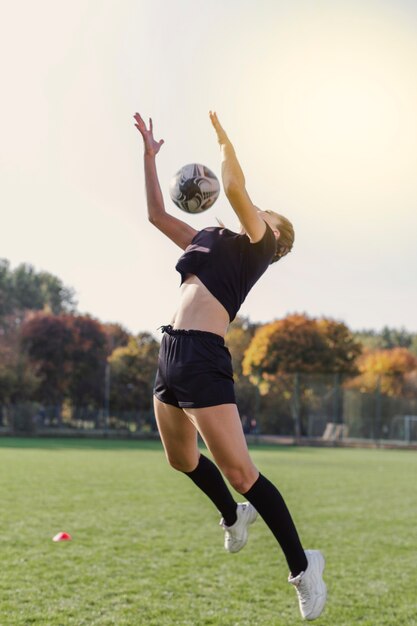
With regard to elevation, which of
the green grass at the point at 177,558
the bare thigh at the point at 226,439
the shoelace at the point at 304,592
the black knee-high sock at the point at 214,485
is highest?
the bare thigh at the point at 226,439

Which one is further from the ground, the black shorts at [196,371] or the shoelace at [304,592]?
the black shorts at [196,371]

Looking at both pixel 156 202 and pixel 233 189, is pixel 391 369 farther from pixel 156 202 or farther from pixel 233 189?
pixel 233 189

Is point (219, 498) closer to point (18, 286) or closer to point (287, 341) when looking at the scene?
point (287, 341)

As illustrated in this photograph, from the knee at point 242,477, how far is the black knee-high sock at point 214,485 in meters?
0.56

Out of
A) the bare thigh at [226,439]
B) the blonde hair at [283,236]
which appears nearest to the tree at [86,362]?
the blonde hair at [283,236]

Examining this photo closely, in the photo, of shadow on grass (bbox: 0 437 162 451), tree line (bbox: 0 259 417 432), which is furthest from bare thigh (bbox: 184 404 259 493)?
tree line (bbox: 0 259 417 432)

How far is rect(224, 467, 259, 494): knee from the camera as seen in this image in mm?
4781

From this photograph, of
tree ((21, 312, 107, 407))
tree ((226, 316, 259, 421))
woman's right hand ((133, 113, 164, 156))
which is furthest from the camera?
tree ((21, 312, 107, 407))

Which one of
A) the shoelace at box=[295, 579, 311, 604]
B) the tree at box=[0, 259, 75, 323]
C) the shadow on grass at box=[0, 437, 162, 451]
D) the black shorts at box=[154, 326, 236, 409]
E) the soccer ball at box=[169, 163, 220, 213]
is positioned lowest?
the shadow on grass at box=[0, 437, 162, 451]

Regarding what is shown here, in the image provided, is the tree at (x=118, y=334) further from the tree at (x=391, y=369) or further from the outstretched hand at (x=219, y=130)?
the outstretched hand at (x=219, y=130)

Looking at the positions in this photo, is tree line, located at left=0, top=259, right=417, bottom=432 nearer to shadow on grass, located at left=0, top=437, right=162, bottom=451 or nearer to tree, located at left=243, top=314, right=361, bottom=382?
tree, located at left=243, top=314, right=361, bottom=382

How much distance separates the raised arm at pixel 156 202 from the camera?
5703 mm

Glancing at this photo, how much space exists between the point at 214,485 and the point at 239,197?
200 cm

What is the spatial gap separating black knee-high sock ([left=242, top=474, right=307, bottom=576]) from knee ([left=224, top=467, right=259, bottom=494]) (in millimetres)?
36
